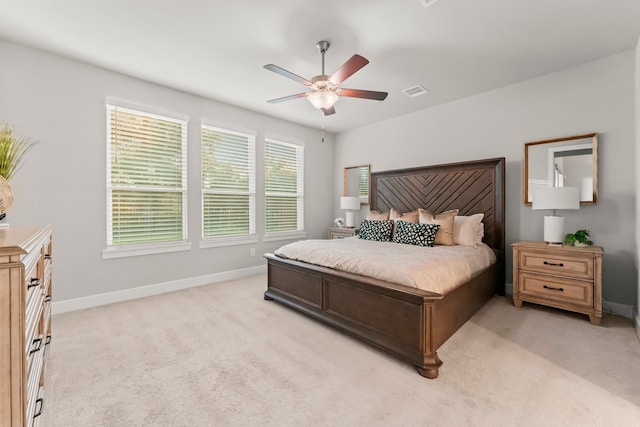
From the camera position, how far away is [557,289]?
296 cm

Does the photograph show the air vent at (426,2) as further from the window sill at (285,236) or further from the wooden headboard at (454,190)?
the window sill at (285,236)

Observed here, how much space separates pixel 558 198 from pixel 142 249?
4.93 meters

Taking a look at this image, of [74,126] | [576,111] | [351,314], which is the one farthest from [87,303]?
[576,111]

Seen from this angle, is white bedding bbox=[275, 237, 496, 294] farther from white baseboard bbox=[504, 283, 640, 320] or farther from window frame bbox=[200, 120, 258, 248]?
window frame bbox=[200, 120, 258, 248]

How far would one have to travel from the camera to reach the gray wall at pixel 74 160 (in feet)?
9.39

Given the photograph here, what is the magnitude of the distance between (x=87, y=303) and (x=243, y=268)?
2032 mm

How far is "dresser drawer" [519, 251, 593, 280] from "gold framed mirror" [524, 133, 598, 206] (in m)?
0.80

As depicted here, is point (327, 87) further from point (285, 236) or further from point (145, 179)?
Answer: point (285, 236)

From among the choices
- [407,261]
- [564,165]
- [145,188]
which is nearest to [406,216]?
[407,261]

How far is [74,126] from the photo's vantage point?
3143 millimetres

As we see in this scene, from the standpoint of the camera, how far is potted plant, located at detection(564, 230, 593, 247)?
2.97 meters

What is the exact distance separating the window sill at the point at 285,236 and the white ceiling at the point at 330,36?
251 cm

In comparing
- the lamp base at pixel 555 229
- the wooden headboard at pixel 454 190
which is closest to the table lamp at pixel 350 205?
the wooden headboard at pixel 454 190

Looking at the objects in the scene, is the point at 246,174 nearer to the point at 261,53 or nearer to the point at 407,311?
the point at 261,53
